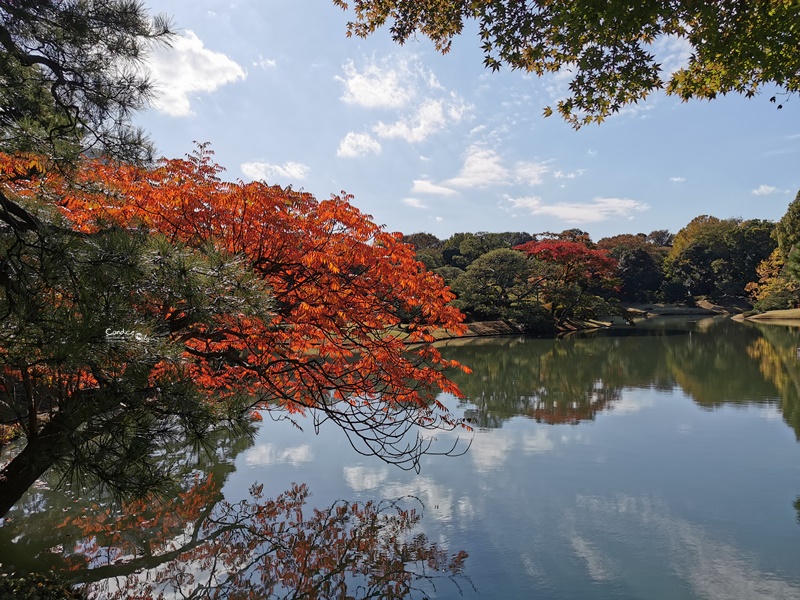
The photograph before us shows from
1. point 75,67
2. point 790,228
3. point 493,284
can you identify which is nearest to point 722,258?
point 790,228

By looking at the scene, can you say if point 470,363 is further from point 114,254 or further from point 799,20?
point 114,254

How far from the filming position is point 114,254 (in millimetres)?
2012

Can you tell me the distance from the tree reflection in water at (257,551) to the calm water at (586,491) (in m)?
0.15

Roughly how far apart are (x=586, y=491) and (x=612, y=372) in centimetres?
1007

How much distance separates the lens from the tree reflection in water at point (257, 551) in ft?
13.5

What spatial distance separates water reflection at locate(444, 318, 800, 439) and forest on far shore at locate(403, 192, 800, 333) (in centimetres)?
360

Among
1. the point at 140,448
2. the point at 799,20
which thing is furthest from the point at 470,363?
the point at 140,448

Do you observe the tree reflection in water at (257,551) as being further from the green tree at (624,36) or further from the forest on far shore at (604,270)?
the forest on far shore at (604,270)

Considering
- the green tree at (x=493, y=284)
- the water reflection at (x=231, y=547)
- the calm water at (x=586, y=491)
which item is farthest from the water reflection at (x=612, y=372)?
the water reflection at (x=231, y=547)

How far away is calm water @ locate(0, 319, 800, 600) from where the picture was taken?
428cm

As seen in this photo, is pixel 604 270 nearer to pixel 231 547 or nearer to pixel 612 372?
pixel 612 372

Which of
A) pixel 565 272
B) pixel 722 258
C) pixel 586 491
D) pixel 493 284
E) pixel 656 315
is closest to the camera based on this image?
pixel 586 491

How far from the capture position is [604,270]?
29016 millimetres

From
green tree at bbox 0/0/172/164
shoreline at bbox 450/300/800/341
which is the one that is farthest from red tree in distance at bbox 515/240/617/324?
green tree at bbox 0/0/172/164
